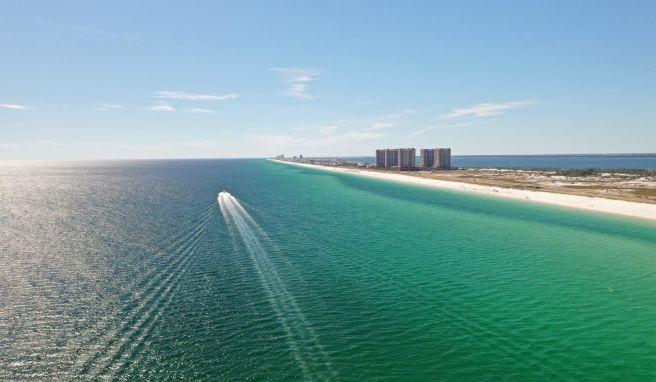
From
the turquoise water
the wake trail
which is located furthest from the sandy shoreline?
the wake trail

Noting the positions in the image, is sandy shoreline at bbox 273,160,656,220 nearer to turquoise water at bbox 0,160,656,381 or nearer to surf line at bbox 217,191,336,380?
turquoise water at bbox 0,160,656,381

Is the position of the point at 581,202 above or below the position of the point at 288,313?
above

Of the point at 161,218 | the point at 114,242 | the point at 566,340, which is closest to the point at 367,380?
the point at 566,340

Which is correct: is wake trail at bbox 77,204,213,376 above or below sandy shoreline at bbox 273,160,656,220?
below

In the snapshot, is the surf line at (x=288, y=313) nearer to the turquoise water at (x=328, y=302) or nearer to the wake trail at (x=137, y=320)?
the turquoise water at (x=328, y=302)

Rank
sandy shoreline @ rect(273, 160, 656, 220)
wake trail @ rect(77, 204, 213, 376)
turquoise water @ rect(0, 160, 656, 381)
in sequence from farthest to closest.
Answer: sandy shoreline @ rect(273, 160, 656, 220) → wake trail @ rect(77, 204, 213, 376) → turquoise water @ rect(0, 160, 656, 381)

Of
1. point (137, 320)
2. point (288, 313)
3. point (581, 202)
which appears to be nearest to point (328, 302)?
point (288, 313)

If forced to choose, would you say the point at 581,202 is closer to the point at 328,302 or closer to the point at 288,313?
the point at 328,302
